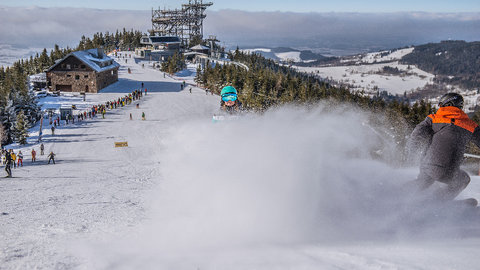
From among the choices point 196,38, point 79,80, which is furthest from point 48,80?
point 196,38

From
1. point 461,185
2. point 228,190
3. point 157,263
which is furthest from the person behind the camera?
point 228,190

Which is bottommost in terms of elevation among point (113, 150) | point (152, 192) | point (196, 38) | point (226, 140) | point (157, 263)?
point (113, 150)

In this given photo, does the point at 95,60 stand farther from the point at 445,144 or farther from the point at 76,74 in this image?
the point at 445,144

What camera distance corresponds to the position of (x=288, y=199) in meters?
8.20

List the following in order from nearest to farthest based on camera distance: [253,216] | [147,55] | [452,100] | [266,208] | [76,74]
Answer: [452,100], [253,216], [266,208], [76,74], [147,55]

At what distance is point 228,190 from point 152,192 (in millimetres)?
4755

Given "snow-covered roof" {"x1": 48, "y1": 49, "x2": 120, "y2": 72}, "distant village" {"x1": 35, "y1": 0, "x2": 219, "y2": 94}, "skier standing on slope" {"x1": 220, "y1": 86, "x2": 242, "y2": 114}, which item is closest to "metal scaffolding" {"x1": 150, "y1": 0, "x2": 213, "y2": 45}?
"distant village" {"x1": 35, "y1": 0, "x2": 219, "y2": 94}

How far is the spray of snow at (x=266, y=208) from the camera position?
20.9 ft

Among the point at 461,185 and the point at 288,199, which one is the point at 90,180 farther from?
the point at 461,185

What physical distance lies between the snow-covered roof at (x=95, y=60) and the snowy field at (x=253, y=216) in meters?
51.9

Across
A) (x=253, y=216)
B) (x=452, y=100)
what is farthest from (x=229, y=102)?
(x=452, y=100)

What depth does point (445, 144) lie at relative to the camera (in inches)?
271

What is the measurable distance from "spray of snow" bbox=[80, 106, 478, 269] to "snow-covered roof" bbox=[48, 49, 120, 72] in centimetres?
5752

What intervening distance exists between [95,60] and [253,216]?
65673mm
